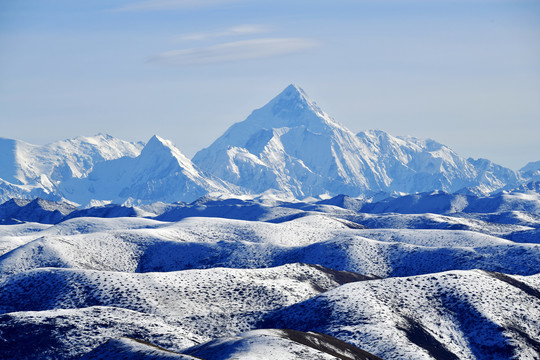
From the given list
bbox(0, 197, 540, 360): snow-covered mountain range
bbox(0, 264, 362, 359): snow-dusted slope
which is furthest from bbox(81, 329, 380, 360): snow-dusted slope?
bbox(0, 264, 362, 359): snow-dusted slope

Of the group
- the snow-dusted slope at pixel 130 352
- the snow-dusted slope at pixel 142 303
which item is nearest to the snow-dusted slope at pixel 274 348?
the snow-dusted slope at pixel 130 352

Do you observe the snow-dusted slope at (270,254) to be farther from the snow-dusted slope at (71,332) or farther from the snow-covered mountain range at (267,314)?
the snow-dusted slope at (71,332)

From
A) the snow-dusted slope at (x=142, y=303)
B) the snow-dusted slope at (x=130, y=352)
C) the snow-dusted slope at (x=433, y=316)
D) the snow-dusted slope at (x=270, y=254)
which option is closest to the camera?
the snow-dusted slope at (x=130, y=352)

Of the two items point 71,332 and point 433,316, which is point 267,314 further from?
point 71,332

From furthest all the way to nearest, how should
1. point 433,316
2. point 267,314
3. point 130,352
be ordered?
point 267,314 < point 433,316 < point 130,352

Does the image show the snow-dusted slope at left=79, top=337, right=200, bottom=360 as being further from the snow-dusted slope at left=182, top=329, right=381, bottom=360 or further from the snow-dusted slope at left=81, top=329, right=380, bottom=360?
the snow-dusted slope at left=182, top=329, right=381, bottom=360

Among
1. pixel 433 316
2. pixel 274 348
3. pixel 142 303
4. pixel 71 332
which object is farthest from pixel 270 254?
pixel 274 348

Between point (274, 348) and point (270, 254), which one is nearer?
point (274, 348)

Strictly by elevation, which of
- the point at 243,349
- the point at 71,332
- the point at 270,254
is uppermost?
the point at 243,349

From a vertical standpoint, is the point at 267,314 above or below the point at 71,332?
below
